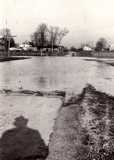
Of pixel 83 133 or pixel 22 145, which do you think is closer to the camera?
pixel 22 145

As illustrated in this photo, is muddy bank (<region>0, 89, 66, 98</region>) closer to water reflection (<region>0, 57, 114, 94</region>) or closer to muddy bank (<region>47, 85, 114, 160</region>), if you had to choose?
water reflection (<region>0, 57, 114, 94</region>)

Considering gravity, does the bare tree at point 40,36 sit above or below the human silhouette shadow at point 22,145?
above

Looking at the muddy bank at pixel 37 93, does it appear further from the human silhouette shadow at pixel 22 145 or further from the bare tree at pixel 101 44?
A: the bare tree at pixel 101 44

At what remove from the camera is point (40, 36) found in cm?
9894

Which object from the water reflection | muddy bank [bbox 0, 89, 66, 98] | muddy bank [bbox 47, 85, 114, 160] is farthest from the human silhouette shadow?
the water reflection

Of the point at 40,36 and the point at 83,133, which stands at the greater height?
the point at 40,36

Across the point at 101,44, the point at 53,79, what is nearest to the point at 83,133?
the point at 53,79

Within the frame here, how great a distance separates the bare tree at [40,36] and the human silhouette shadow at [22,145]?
315 feet

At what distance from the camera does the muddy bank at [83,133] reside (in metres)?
3.77

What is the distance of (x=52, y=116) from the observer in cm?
596

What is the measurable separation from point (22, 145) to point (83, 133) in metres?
1.40

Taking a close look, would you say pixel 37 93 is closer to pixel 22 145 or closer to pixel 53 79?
pixel 53 79

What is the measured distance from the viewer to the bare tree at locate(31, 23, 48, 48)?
98938 millimetres

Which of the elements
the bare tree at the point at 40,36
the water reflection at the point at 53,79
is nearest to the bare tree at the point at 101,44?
the bare tree at the point at 40,36
